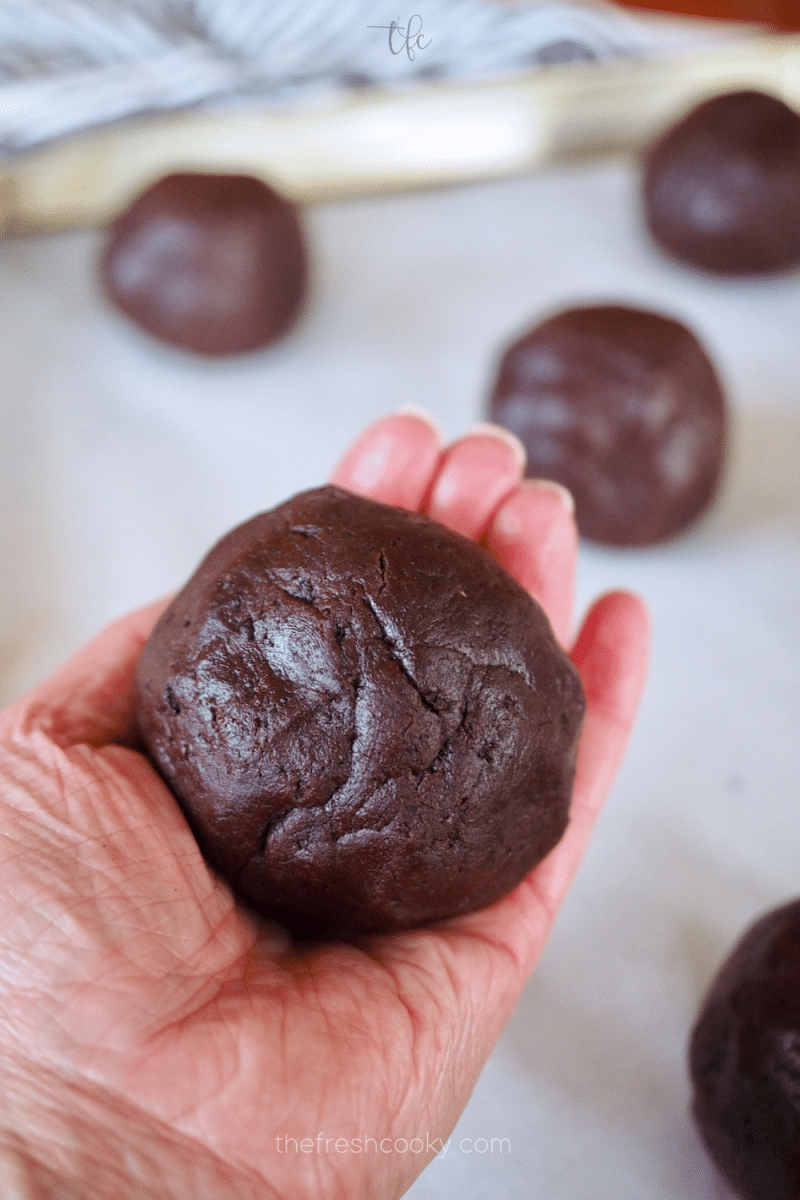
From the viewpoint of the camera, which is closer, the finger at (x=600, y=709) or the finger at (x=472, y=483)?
the finger at (x=600, y=709)

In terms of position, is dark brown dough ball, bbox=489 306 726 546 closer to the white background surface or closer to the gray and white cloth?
the white background surface

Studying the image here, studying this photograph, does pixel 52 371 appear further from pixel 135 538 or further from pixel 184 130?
pixel 184 130

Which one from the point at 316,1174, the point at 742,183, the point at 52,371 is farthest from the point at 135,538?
the point at 742,183

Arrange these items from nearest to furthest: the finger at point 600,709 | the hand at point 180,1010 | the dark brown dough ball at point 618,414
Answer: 1. the hand at point 180,1010
2. the finger at point 600,709
3. the dark brown dough ball at point 618,414

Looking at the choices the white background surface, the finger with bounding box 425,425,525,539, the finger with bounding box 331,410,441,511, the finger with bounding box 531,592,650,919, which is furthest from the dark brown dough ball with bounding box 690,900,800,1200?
the finger with bounding box 331,410,441,511

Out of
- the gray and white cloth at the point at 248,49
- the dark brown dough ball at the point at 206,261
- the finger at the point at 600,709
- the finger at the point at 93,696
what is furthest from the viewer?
the gray and white cloth at the point at 248,49

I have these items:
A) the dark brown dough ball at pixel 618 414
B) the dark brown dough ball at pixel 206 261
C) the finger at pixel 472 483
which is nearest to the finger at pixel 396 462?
the finger at pixel 472 483

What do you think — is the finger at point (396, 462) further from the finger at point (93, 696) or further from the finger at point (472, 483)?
the finger at point (93, 696)

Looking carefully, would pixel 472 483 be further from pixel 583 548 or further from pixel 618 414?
pixel 583 548
